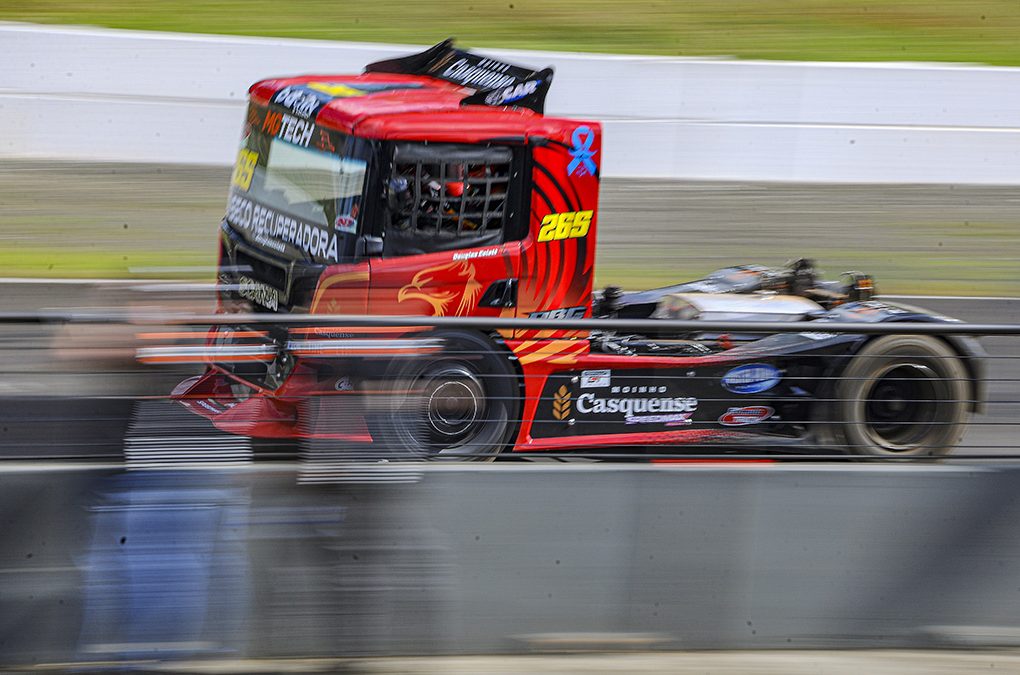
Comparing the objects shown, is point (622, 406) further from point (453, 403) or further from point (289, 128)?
point (289, 128)

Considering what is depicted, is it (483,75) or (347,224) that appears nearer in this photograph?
(347,224)

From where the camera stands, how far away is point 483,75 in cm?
673

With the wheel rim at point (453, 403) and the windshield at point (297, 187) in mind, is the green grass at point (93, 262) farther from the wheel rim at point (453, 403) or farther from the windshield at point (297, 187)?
the wheel rim at point (453, 403)

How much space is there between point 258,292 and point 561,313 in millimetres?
1601

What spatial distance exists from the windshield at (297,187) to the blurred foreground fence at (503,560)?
2248 millimetres

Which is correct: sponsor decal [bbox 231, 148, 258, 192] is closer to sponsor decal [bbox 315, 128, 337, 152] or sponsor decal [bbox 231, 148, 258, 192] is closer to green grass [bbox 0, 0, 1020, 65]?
sponsor decal [bbox 315, 128, 337, 152]

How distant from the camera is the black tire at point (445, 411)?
391 centimetres

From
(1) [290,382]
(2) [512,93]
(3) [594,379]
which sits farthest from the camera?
(2) [512,93]

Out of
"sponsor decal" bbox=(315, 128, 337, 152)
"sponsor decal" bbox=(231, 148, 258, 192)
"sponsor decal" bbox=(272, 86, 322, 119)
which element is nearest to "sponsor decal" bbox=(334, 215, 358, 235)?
"sponsor decal" bbox=(315, 128, 337, 152)

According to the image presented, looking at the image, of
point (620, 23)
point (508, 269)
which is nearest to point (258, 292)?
point (508, 269)

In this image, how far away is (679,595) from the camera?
4082mm

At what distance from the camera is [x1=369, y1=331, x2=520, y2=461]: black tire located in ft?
12.8

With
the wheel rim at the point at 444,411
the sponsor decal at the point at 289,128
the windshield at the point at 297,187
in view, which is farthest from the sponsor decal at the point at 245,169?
the wheel rim at the point at 444,411

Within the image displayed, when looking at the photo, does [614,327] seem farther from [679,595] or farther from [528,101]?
[528,101]
